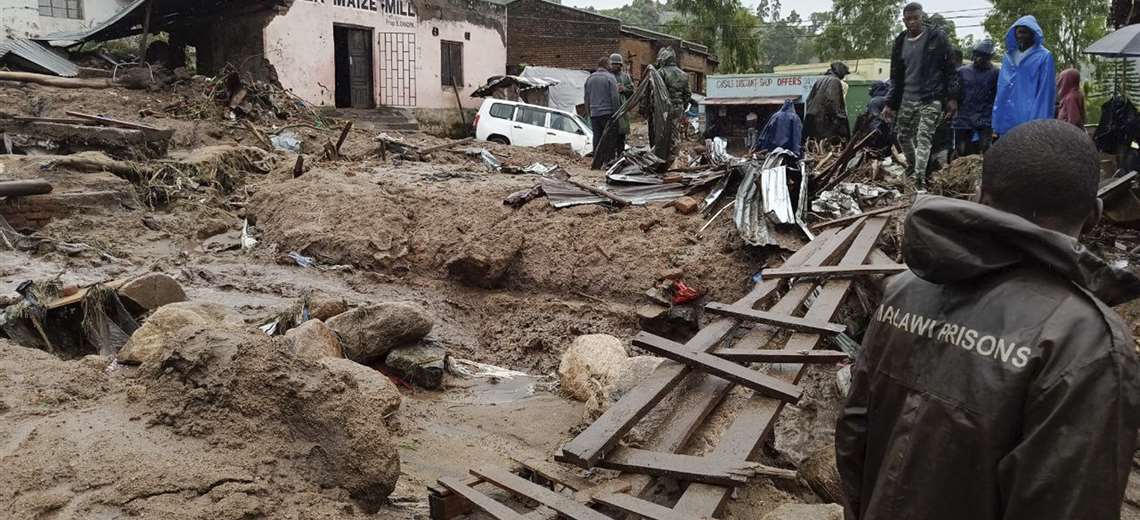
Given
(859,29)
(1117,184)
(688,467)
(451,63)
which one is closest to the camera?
(688,467)

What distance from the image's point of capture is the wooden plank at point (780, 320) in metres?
4.54

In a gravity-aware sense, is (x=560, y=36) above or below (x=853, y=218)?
above

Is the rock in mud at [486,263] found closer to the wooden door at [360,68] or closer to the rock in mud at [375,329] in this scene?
the rock in mud at [375,329]

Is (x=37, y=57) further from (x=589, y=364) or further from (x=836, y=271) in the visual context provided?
(x=836, y=271)

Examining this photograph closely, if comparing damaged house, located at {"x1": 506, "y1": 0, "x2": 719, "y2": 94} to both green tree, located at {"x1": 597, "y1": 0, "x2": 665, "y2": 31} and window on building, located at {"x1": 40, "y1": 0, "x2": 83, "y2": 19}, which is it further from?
green tree, located at {"x1": 597, "y1": 0, "x2": 665, "y2": 31}

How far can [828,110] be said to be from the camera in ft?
36.1

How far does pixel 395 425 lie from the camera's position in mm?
4602

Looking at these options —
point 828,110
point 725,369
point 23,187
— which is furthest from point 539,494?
point 828,110

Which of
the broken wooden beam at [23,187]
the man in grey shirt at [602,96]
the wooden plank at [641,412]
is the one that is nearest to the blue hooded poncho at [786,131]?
the man in grey shirt at [602,96]

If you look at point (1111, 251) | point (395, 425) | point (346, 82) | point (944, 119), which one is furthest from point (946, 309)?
point (346, 82)

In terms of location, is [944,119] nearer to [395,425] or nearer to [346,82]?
[395,425]

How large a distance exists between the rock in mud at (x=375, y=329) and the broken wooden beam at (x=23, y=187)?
4.24 metres

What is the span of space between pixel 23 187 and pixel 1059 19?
110 feet

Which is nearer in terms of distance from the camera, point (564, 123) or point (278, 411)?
point (278, 411)
